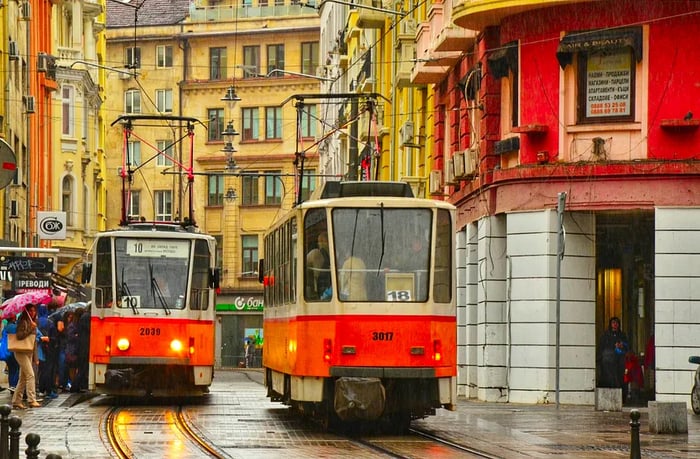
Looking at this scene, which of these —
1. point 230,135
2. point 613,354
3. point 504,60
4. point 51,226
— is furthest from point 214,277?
point 230,135

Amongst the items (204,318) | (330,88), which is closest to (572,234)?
(204,318)

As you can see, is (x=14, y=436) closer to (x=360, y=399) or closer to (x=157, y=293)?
(x=360, y=399)

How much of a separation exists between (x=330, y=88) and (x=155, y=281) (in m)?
47.4

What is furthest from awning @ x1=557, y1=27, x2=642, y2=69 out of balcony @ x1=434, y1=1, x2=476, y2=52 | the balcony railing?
the balcony railing

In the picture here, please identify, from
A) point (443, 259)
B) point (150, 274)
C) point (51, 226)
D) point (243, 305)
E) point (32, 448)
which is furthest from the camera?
point (243, 305)

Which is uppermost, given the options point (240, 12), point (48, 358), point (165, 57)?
point (240, 12)

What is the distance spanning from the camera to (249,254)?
279 feet

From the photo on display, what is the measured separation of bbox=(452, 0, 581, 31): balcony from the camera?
3186cm

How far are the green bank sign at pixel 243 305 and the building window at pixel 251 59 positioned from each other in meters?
10.3

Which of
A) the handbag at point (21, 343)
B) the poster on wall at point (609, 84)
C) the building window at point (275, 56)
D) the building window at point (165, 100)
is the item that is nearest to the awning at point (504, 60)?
the poster on wall at point (609, 84)

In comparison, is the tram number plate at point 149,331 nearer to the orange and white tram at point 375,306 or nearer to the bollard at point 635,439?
the orange and white tram at point 375,306

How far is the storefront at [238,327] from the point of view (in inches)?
3206

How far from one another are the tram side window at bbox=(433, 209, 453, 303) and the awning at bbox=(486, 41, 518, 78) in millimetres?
10758

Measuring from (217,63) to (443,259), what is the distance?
63397mm
